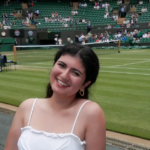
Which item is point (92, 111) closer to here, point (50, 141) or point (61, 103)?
point (61, 103)

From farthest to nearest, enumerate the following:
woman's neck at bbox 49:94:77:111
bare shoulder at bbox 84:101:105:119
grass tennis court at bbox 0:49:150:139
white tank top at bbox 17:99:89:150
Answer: grass tennis court at bbox 0:49:150:139 < woman's neck at bbox 49:94:77:111 < bare shoulder at bbox 84:101:105:119 < white tank top at bbox 17:99:89:150

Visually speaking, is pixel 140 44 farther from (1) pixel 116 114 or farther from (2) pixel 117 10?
(1) pixel 116 114

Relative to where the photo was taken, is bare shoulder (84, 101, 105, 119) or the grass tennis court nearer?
bare shoulder (84, 101, 105, 119)

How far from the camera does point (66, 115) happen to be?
2.07 metres

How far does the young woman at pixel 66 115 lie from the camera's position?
194cm

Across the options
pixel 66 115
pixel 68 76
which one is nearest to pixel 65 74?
pixel 68 76

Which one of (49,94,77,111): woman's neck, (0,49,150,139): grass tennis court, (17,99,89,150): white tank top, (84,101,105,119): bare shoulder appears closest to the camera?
(17,99,89,150): white tank top

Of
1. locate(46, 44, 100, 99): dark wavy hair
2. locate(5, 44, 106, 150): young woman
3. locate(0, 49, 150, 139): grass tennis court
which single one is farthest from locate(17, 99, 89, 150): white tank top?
locate(0, 49, 150, 139): grass tennis court

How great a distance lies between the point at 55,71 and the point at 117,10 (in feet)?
133

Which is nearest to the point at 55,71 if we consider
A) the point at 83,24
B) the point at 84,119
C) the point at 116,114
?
the point at 84,119

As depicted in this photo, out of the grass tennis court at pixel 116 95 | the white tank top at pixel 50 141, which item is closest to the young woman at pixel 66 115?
the white tank top at pixel 50 141

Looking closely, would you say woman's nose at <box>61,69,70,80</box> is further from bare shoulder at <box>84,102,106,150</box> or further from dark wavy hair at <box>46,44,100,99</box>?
bare shoulder at <box>84,102,106,150</box>

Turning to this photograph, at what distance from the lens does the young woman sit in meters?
1.94

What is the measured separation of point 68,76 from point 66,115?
12.8 inches
